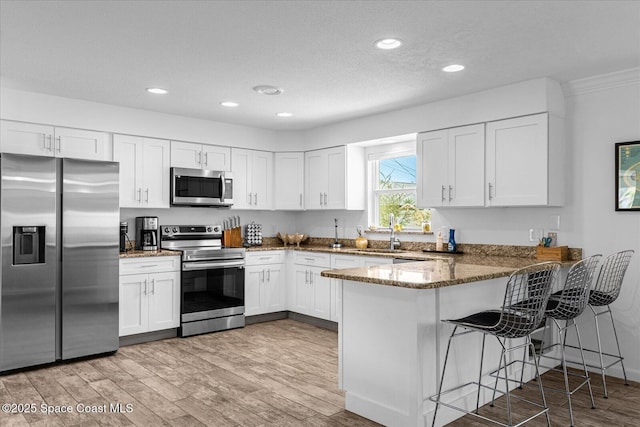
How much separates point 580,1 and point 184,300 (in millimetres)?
4324

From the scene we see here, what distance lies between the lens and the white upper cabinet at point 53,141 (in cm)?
429

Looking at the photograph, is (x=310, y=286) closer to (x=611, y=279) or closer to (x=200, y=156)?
(x=200, y=156)

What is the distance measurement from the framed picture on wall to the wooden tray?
0.53m

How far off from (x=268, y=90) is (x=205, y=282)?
2236mm

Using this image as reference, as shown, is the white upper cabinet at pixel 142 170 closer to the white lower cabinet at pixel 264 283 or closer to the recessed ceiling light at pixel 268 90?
the white lower cabinet at pixel 264 283

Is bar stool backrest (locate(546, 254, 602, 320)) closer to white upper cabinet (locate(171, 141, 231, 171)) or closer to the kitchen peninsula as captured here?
the kitchen peninsula

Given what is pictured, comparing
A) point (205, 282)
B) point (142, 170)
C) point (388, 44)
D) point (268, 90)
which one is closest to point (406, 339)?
point (388, 44)

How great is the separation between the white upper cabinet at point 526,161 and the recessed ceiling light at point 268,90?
6.36 ft

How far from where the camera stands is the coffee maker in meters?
5.12

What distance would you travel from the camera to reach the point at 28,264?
3.94 meters

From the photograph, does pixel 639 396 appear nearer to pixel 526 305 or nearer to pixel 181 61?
pixel 526 305

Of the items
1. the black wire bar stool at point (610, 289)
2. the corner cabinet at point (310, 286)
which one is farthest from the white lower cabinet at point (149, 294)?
the black wire bar stool at point (610, 289)

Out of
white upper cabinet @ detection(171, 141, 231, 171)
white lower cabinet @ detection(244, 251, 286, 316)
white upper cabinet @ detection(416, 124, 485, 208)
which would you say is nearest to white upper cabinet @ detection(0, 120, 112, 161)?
white upper cabinet @ detection(171, 141, 231, 171)

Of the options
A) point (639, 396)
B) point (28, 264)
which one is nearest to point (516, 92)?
point (639, 396)
